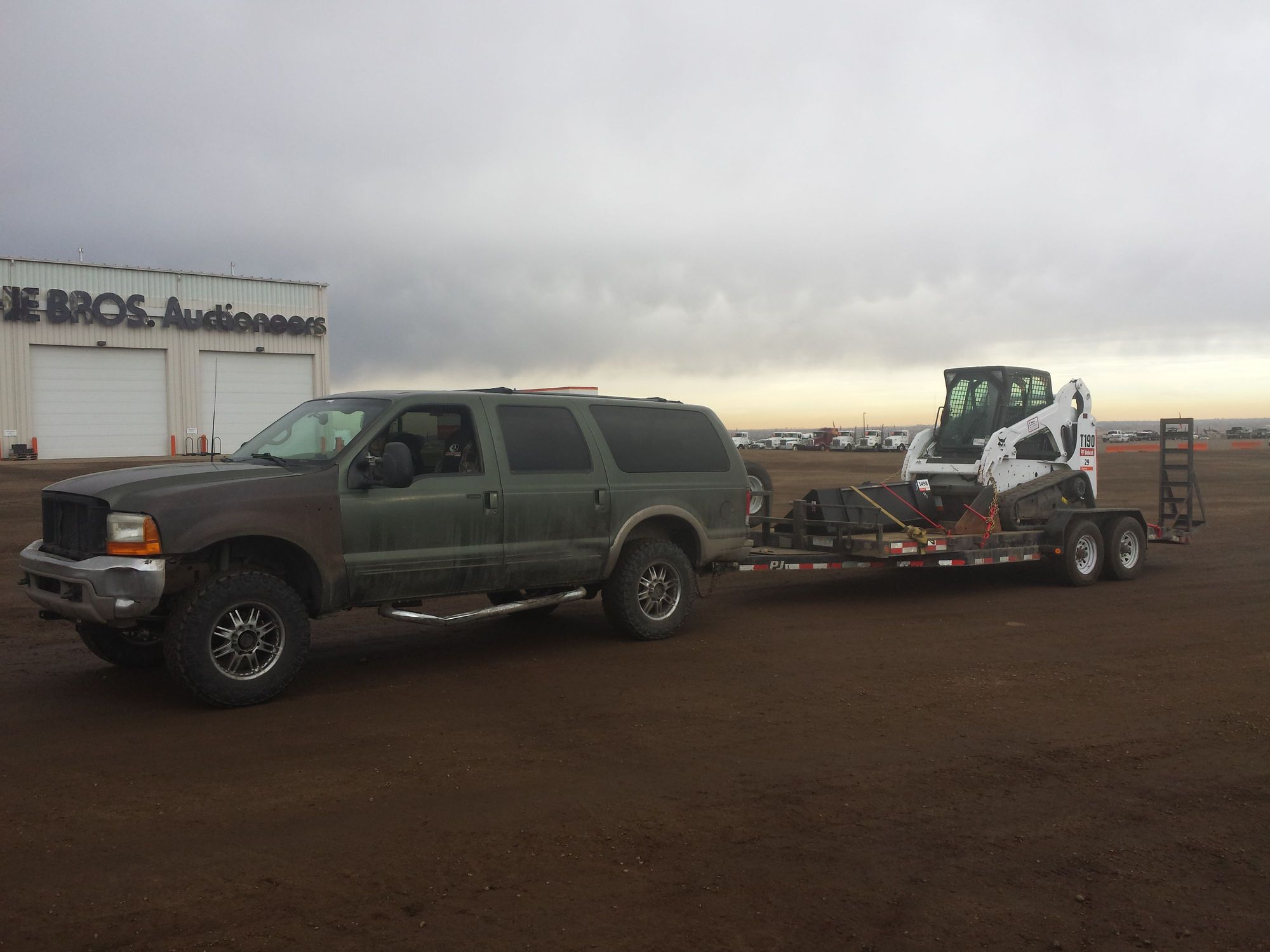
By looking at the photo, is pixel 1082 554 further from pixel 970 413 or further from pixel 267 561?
pixel 267 561

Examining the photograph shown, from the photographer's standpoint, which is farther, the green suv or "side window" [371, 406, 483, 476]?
"side window" [371, 406, 483, 476]

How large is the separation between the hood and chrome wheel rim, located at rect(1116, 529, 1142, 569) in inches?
406

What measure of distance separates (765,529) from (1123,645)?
3.99m

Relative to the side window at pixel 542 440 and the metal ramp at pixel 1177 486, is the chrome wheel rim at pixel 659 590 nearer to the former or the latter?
the side window at pixel 542 440

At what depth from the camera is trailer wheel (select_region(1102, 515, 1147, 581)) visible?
12.9 meters

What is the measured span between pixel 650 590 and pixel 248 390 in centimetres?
3776

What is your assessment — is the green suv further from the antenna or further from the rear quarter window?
the antenna

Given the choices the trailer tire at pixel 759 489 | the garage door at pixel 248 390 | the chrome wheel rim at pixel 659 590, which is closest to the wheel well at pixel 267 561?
the chrome wheel rim at pixel 659 590

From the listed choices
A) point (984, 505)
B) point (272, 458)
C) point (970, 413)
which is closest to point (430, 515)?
point (272, 458)

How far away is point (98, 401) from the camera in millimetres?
40156

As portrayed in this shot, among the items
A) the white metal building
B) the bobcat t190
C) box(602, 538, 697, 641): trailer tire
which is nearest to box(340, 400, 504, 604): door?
box(602, 538, 697, 641): trailer tire

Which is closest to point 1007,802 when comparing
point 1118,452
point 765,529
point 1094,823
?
point 1094,823

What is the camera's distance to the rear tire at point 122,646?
24.7 feet

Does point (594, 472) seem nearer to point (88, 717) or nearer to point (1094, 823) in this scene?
point (88, 717)
